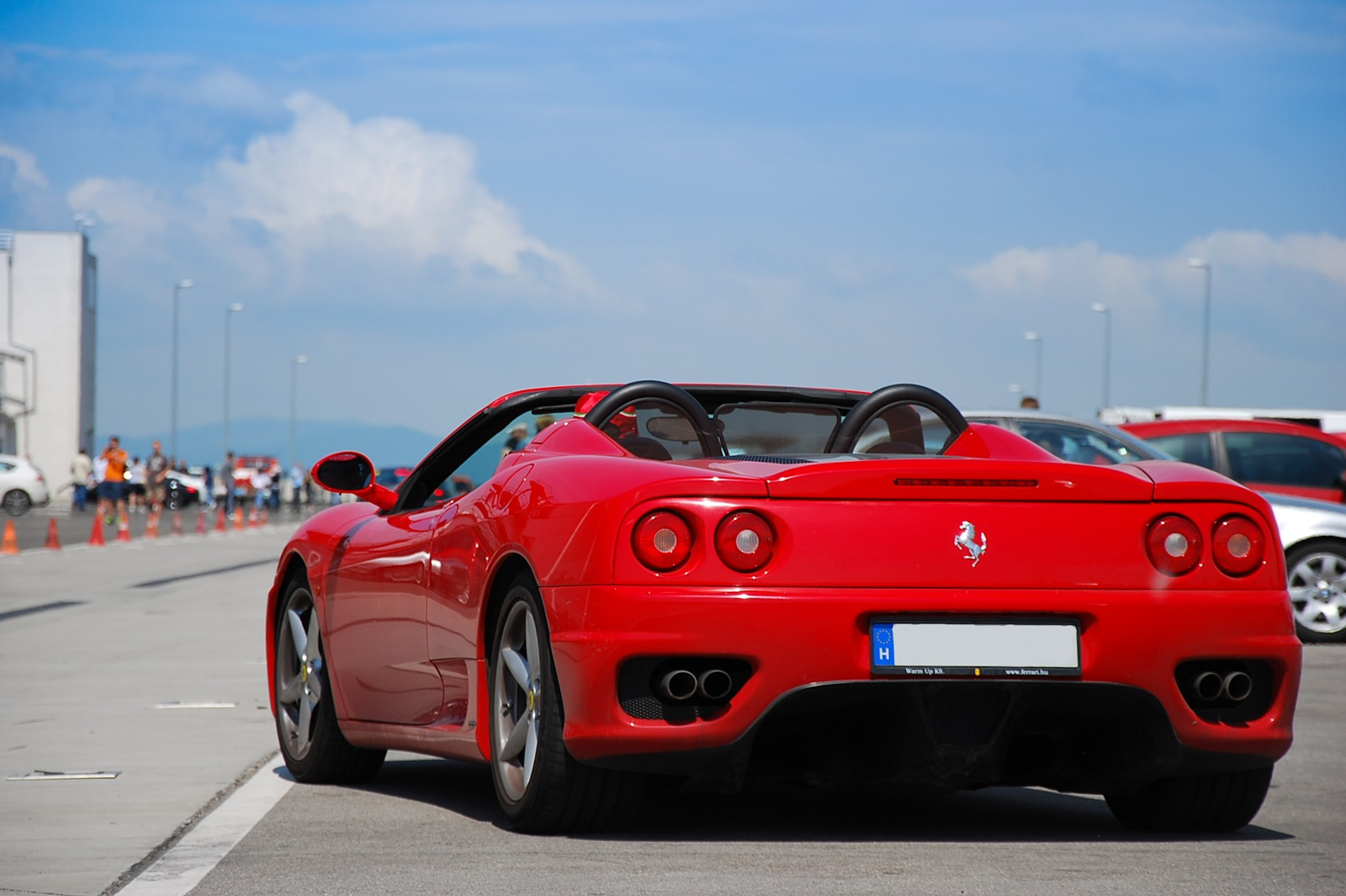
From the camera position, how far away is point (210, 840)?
17.7ft

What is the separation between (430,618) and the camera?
5961 mm

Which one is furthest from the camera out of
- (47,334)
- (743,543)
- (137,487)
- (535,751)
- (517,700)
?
(47,334)

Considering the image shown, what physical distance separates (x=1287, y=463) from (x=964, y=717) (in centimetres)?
1123

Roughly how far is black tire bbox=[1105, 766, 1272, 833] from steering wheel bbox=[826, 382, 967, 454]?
114cm

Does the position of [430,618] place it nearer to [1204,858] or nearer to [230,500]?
[1204,858]

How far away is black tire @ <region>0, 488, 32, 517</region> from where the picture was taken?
5019 centimetres

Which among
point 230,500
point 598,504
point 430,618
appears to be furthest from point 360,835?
point 230,500

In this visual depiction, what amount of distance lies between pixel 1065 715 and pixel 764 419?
1452 millimetres

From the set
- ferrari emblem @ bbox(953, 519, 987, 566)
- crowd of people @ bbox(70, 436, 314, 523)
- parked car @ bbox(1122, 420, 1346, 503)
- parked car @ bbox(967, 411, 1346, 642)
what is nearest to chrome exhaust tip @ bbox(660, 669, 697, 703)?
ferrari emblem @ bbox(953, 519, 987, 566)

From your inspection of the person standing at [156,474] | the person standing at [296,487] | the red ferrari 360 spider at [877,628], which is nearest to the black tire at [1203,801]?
the red ferrari 360 spider at [877,628]

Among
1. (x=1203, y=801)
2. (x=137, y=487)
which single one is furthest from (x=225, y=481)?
Result: (x=1203, y=801)

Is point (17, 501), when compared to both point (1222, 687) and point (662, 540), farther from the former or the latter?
point (1222, 687)

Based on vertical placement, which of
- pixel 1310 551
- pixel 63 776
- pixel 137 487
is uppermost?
pixel 1310 551

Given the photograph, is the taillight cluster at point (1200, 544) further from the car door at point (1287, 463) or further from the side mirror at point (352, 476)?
the car door at point (1287, 463)
